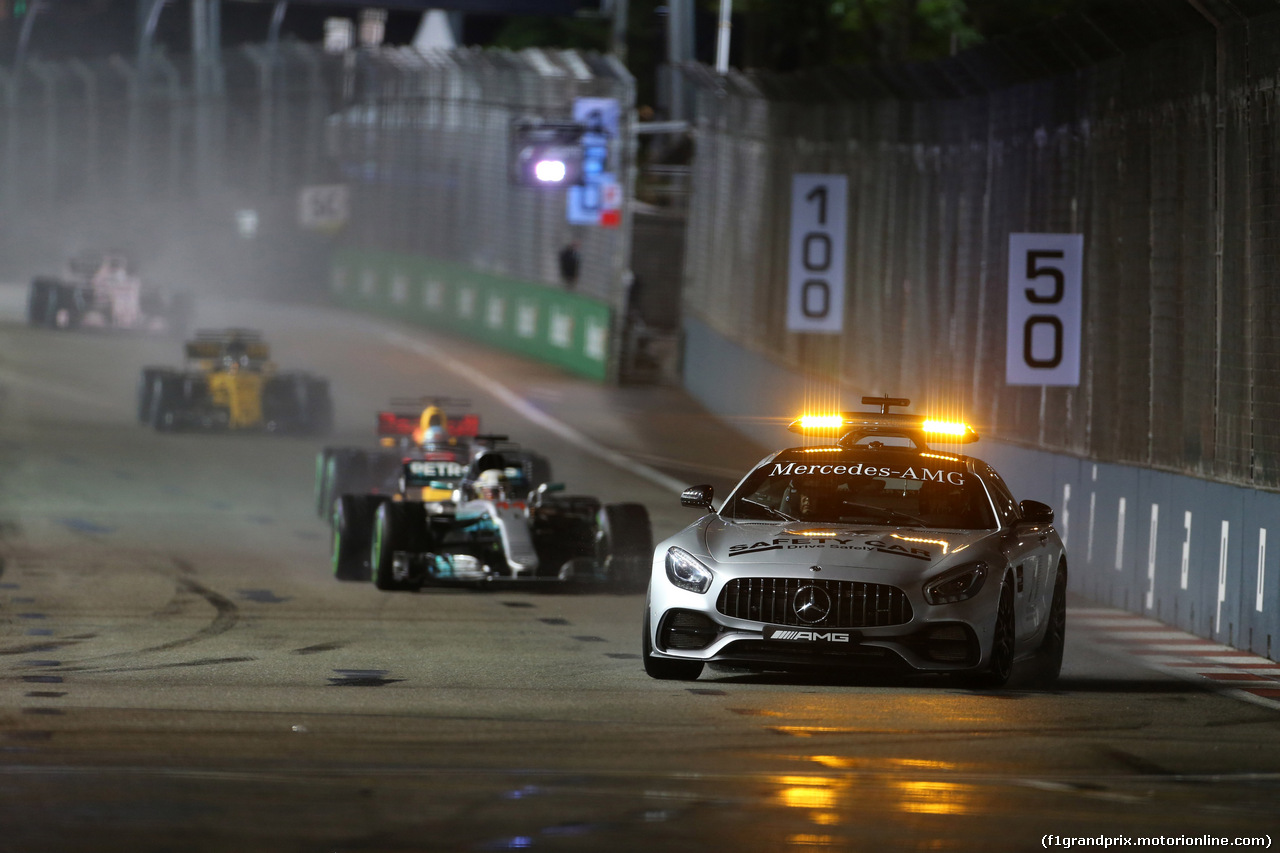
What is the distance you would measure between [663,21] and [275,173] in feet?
72.6

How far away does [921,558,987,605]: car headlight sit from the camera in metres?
10.4

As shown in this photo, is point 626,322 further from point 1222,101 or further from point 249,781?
point 249,781

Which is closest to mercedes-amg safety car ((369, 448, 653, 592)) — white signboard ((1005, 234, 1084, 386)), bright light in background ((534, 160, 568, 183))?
white signboard ((1005, 234, 1084, 386))

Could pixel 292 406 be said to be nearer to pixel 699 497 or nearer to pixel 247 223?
pixel 699 497

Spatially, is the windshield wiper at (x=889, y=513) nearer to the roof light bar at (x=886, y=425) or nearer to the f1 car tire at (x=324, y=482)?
the roof light bar at (x=886, y=425)

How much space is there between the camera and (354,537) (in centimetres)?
1562

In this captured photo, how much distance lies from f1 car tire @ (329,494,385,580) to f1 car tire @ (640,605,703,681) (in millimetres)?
5182

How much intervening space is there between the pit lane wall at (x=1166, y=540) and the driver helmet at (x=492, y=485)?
14.3ft

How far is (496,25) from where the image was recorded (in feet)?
281

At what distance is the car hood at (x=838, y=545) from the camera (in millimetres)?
10492

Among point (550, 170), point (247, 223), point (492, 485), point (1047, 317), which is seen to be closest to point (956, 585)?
point (492, 485)

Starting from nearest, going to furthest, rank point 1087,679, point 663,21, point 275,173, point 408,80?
point 1087,679 < point 663,21 < point 408,80 < point 275,173

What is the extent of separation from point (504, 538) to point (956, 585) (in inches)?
205

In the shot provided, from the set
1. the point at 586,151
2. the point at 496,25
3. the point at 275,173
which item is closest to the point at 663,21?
the point at 586,151
